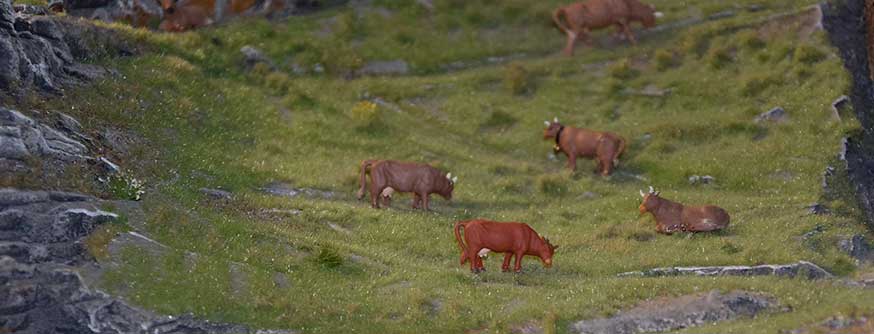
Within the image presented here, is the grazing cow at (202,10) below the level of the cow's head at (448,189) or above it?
above

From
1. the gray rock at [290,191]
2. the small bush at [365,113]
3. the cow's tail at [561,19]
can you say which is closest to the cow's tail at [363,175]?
the gray rock at [290,191]

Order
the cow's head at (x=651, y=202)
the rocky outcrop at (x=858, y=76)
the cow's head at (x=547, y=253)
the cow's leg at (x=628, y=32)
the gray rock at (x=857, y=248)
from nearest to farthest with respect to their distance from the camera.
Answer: the cow's head at (x=547, y=253)
the gray rock at (x=857, y=248)
the cow's head at (x=651, y=202)
the rocky outcrop at (x=858, y=76)
the cow's leg at (x=628, y=32)

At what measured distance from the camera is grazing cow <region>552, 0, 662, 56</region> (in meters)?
49.1

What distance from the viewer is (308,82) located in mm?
45938

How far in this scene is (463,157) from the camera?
4153 cm

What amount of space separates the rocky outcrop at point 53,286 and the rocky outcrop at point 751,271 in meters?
11.4

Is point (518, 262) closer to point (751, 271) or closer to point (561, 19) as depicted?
point (751, 271)

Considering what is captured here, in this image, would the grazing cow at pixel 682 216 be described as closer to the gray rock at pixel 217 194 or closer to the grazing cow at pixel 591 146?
the grazing cow at pixel 591 146

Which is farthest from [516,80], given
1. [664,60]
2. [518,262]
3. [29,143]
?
[29,143]

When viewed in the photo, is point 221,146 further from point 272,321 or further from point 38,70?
point 272,321

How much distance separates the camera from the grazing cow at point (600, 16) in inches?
1933

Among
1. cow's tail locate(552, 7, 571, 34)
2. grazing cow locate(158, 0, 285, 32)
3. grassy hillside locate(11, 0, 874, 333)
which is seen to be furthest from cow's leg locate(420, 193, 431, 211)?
grazing cow locate(158, 0, 285, 32)

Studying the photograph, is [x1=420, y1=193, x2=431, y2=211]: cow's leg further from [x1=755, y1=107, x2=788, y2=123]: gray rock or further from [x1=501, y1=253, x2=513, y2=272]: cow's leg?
[x1=755, y1=107, x2=788, y2=123]: gray rock

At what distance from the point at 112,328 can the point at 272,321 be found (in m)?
3.66
